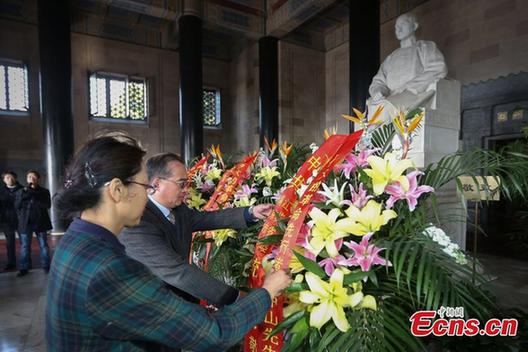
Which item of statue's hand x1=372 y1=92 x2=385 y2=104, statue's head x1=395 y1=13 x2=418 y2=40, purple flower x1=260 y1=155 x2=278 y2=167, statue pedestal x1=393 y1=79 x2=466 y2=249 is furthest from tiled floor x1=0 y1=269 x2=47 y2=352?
statue's head x1=395 y1=13 x2=418 y2=40

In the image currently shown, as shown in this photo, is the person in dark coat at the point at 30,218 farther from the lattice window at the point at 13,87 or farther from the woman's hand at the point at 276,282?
the lattice window at the point at 13,87

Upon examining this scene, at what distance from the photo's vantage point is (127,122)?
9.34 m

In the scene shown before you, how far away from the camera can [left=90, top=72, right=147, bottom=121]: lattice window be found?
8992mm

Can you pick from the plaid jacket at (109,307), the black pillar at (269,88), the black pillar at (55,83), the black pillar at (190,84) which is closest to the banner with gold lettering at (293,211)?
the plaid jacket at (109,307)

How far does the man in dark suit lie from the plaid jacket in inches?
13.4

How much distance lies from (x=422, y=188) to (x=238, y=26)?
330 inches

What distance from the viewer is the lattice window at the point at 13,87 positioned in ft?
25.6

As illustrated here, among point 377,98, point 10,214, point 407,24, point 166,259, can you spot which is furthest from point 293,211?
point 10,214

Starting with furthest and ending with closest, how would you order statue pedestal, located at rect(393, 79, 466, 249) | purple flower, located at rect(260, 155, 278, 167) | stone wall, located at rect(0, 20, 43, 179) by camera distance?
stone wall, located at rect(0, 20, 43, 179), statue pedestal, located at rect(393, 79, 466, 249), purple flower, located at rect(260, 155, 278, 167)

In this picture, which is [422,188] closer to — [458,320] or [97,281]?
[458,320]

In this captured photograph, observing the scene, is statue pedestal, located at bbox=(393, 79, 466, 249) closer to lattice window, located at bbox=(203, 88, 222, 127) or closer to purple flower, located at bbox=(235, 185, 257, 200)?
purple flower, located at bbox=(235, 185, 257, 200)

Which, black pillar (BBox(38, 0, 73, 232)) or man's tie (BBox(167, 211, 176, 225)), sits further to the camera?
black pillar (BBox(38, 0, 73, 232))

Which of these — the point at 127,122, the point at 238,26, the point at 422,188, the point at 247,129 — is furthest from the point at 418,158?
the point at 127,122

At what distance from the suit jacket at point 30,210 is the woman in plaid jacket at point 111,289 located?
12.4 ft
